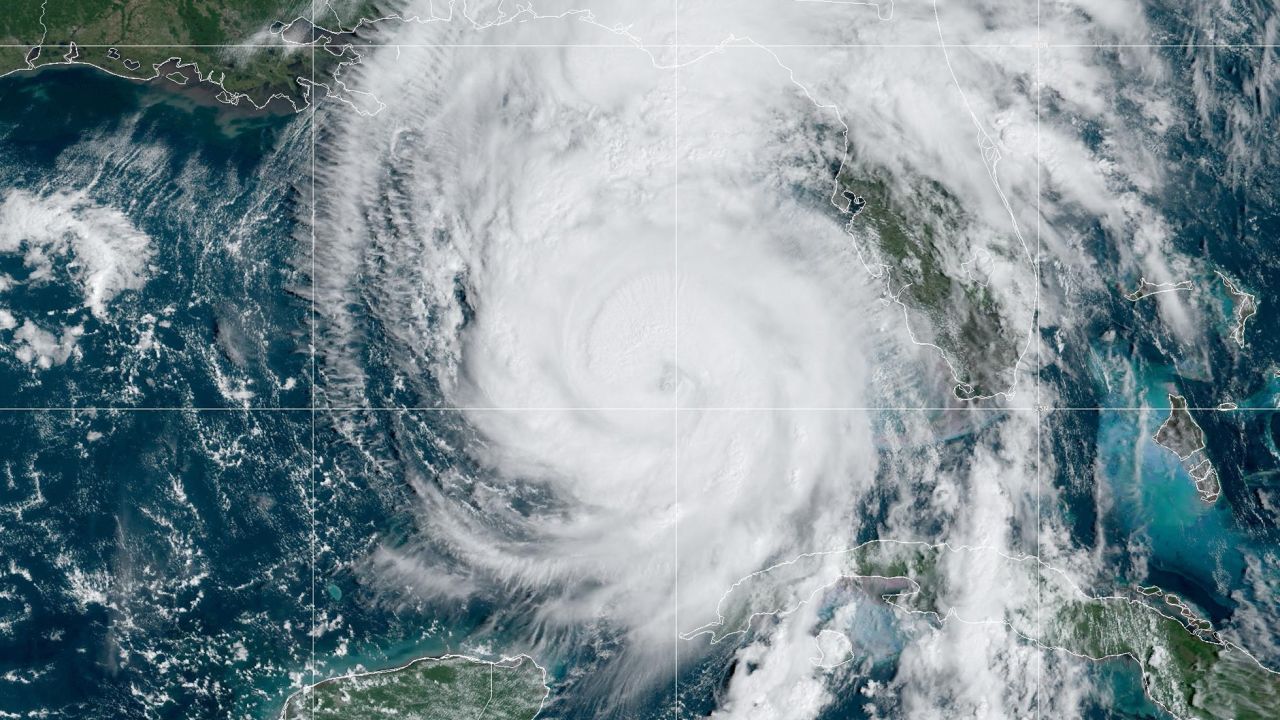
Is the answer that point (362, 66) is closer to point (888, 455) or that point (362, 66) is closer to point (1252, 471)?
point (888, 455)

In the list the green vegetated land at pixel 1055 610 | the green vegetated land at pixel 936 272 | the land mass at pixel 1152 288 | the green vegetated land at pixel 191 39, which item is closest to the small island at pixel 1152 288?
the land mass at pixel 1152 288

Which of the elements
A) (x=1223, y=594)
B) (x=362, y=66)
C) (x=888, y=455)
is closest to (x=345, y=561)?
(x=362, y=66)

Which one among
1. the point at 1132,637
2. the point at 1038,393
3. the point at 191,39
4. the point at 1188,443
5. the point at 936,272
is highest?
the point at 191,39

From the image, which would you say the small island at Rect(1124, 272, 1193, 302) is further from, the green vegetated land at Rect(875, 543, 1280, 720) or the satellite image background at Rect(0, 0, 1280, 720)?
the green vegetated land at Rect(875, 543, 1280, 720)

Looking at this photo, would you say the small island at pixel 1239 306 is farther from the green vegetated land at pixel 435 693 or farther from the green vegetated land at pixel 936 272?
the green vegetated land at pixel 435 693

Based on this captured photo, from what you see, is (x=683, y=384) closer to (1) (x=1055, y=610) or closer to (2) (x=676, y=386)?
(2) (x=676, y=386)

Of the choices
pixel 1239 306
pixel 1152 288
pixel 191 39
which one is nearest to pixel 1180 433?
pixel 1239 306
